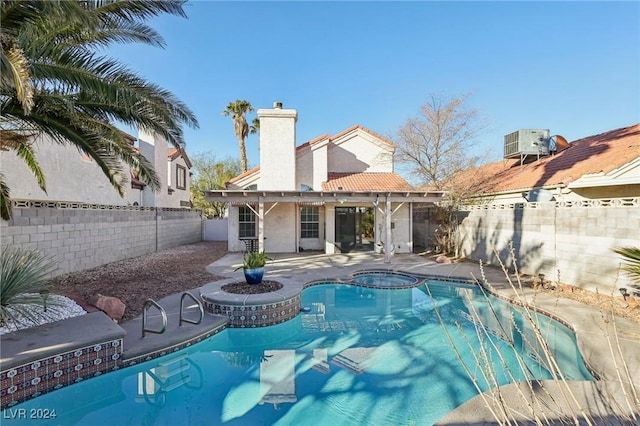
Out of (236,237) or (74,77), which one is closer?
(74,77)

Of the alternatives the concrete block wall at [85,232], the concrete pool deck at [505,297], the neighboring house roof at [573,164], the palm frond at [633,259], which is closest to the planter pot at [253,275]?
the concrete pool deck at [505,297]

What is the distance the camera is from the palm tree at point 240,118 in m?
32.2

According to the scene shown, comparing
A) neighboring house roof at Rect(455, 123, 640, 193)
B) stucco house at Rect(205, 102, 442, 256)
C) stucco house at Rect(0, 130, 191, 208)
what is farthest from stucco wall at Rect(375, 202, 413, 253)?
stucco house at Rect(0, 130, 191, 208)

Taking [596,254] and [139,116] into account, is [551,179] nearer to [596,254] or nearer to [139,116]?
[596,254]

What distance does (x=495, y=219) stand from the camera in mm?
14336

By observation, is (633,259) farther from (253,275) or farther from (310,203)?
(310,203)

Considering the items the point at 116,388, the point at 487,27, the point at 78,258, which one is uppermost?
the point at 487,27

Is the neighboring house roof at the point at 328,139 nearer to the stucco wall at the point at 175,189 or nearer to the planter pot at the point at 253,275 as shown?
the stucco wall at the point at 175,189

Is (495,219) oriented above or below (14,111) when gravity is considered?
below

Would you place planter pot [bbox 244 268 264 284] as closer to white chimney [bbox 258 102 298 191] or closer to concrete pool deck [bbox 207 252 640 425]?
concrete pool deck [bbox 207 252 640 425]

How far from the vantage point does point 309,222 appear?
19219 millimetres

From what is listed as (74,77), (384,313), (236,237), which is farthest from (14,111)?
(236,237)

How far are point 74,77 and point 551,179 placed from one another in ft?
59.5

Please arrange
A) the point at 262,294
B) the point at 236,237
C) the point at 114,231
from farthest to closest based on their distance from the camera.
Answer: the point at 236,237 < the point at 114,231 < the point at 262,294
